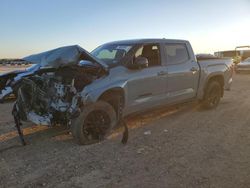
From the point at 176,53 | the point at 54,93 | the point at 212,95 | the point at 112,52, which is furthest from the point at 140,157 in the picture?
the point at 212,95

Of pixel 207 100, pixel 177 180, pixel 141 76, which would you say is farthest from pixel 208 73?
pixel 177 180

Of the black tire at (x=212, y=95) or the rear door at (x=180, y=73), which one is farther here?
the black tire at (x=212, y=95)

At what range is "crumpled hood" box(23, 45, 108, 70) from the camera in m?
5.38

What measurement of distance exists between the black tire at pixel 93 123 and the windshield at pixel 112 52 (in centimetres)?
105

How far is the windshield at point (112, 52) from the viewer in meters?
6.46

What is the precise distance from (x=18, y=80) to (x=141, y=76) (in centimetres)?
233

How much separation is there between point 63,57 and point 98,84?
76 centimetres

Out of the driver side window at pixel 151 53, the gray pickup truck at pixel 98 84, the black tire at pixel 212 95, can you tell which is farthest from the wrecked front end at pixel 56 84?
the black tire at pixel 212 95

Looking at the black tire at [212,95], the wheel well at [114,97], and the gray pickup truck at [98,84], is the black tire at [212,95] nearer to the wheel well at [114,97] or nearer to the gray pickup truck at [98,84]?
the gray pickup truck at [98,84]

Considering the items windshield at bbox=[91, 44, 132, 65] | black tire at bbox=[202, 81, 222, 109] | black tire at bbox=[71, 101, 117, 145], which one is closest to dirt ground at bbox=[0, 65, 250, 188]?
black tire at bbox=[71, 101, 117, 145]

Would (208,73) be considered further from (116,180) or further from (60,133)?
(116,180)

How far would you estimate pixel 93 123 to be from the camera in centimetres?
571

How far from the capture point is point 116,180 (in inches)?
162

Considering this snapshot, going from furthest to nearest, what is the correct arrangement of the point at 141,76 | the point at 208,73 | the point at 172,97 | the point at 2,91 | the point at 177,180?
the point at 208,73 → the point at 172,97 → the point at 141,76 → the point at 2,91 → the point at 177,180
